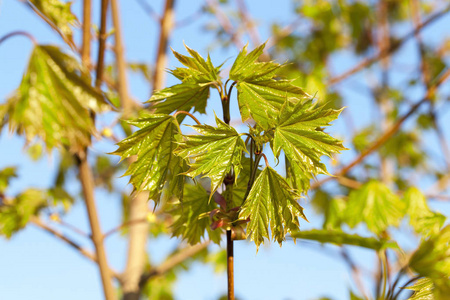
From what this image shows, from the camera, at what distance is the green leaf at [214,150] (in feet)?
1.43

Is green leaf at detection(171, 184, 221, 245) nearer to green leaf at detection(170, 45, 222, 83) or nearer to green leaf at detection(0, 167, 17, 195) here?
green leaf at detection(170, 45, 222, 83)

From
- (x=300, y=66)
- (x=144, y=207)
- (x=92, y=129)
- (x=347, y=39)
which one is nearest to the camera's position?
(x=92, y=129)

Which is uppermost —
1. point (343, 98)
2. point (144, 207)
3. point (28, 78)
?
point (343, 98)

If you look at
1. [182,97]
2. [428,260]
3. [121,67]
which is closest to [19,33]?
[182,97]

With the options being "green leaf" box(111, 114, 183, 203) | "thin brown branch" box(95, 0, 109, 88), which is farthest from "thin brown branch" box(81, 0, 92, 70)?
"green leaf" box(111, 114, 183, 203)

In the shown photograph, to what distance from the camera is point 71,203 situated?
77.5 inches

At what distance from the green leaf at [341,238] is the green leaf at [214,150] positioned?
0.12 metres

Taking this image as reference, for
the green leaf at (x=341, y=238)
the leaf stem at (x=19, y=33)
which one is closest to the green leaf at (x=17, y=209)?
the leaf stem at (x=19, y=33)

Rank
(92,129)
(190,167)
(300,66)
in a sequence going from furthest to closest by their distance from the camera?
(300,66) < (92,129) < (190,167)

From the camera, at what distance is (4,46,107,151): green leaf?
742 mm

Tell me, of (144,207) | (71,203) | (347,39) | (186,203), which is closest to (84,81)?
(186,203)

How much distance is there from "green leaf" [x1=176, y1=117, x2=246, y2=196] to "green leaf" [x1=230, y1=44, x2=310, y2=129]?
1.4 inches

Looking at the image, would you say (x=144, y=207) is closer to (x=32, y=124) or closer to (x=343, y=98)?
(x=32, y=124)

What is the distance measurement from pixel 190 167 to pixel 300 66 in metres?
3.07
